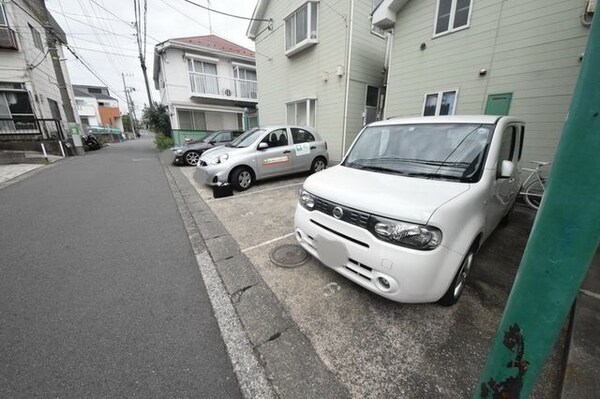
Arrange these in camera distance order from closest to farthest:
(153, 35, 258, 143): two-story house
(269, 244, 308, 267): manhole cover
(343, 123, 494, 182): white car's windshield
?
(343, 123, 494, 182): white car's windshield, (269, 244, 308, 267): manhole cover, (153, 35, 258, 143): two-story house

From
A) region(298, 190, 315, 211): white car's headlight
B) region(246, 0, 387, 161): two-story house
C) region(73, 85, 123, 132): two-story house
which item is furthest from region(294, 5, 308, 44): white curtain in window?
region(73, 85, 123, 132): two-story house

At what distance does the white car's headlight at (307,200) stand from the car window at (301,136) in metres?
4.05

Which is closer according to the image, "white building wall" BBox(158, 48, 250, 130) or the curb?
the curb

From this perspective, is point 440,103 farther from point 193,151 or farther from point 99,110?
point 99,110

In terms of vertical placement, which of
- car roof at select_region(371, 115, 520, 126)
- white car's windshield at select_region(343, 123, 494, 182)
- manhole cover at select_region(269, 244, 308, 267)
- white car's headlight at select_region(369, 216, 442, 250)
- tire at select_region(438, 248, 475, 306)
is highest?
car roof at select_region(371, 115, 520, 126)

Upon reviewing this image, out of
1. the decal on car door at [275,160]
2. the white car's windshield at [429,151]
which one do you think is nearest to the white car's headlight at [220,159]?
the decal on car door at [275,160]

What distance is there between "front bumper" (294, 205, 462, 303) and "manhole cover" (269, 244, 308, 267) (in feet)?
2.47

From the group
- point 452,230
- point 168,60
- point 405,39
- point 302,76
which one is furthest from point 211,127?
point 452,230

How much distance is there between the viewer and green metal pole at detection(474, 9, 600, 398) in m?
0.72

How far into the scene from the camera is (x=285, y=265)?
2834mm

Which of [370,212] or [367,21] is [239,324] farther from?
[367,21]

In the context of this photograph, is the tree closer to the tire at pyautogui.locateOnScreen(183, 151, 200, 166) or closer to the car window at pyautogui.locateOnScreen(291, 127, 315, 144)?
the tire at pyautogui.locateOnScreen(183, 151, 200, 166)

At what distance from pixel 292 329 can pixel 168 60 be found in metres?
17.1

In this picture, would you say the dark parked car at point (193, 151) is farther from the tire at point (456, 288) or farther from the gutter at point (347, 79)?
the tire at point (456, 288)
